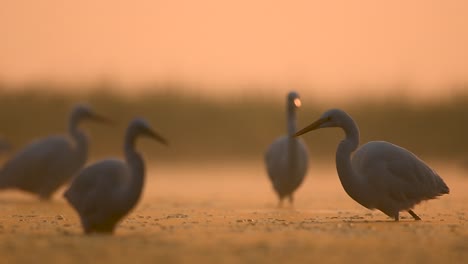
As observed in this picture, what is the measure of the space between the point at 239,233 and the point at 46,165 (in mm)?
7143

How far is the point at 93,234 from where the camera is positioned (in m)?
10.3

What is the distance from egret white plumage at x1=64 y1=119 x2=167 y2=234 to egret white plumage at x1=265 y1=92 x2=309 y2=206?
19.1ft

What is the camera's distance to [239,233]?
10.5m

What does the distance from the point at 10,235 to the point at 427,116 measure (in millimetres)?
28385

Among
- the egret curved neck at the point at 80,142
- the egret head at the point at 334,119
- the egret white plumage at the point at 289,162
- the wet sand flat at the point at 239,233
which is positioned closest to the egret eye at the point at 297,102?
the egret white plumage at the point at 289,162

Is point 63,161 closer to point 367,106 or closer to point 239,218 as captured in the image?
point 239,218

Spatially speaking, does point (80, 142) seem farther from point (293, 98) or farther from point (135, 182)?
point (135, 182)

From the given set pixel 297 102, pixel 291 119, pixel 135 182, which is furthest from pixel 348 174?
pixel 291 119

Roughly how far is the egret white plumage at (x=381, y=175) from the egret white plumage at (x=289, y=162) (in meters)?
3.71

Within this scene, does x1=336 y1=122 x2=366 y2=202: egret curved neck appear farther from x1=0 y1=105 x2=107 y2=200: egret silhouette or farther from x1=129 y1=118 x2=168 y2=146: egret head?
x1=0 y1=105 x2=107 y2=200: egret silhouette

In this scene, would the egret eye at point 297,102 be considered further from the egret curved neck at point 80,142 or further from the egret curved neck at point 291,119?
the egret curved neck at point 80,142

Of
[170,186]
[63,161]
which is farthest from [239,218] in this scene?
[170,186]

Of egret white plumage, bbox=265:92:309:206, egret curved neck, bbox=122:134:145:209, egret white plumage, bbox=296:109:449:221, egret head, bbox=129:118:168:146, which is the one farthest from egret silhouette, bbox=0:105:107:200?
egret curved neck, bbox=122:134:145:209

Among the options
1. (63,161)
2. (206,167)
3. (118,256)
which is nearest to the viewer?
(118,256)
